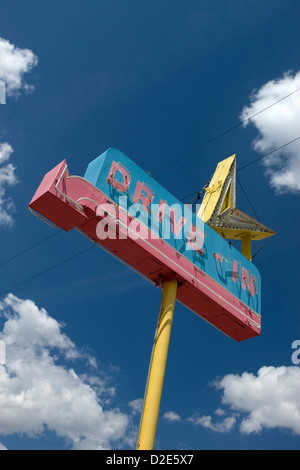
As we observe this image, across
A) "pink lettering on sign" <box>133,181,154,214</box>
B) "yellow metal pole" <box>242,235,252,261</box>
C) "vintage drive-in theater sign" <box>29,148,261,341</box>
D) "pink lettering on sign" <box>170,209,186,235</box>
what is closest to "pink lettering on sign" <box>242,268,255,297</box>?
"vintage drive-in theater sign" <box>29,148,261,341</box>

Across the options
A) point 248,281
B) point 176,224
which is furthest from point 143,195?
point 248,281

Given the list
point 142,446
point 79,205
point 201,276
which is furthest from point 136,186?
point 142,446

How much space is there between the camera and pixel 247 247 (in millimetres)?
17031

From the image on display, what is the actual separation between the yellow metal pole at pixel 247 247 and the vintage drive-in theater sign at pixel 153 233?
4.37 ft

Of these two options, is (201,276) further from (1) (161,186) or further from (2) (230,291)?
(1) (161,186)

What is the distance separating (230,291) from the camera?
14.3m

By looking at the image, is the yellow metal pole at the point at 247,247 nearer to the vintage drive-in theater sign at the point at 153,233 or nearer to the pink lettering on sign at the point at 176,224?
the vintage drive-in theater sign at the point at 153,233

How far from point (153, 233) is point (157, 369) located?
3.63m

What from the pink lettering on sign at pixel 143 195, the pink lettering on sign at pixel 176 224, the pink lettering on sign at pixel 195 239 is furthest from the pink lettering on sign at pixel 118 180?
the pink lettering on sign at pixel 195 239

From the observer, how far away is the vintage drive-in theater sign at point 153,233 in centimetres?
1102

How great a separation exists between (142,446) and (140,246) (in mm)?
4850

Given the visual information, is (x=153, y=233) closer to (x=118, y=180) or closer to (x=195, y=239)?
(x=118, y=180)

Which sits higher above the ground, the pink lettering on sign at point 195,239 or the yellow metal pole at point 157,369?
the pink lettering on sign at point 195,239

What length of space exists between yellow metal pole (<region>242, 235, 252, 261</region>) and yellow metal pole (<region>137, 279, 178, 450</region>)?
201 inches
